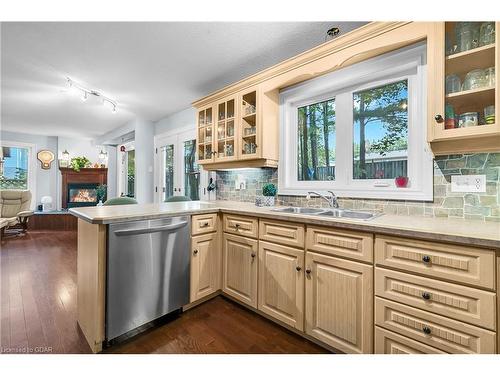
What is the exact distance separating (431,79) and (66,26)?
281 centimetres

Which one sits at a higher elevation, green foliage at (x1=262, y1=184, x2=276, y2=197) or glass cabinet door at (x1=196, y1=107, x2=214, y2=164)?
glass cabinet door at (x1=196, y1=107, x2=214, y2=164)

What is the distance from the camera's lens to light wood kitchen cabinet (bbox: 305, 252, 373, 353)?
1.39 meters

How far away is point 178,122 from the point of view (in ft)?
14.3

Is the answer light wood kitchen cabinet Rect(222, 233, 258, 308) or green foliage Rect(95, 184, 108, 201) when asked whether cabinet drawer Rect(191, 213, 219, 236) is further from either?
green foliage Rect(95, 184, 108, 201)

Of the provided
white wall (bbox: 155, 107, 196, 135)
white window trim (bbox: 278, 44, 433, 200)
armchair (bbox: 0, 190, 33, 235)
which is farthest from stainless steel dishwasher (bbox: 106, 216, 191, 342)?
armchair (bbox: 0, 190, 33, 235)

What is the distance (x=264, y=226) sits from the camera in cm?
193

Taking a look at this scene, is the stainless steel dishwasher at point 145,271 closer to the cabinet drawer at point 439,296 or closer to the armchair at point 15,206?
the cabinet drawer at point 439,296

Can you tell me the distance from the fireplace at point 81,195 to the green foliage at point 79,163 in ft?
1.68

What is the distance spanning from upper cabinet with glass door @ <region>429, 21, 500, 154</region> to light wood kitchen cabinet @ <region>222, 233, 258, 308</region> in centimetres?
154

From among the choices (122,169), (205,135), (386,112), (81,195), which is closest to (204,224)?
(205,135)
